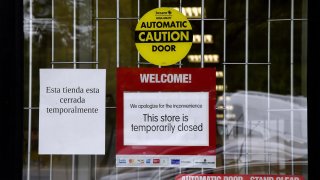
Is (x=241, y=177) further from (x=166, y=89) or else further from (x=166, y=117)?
(x=166, y=89)

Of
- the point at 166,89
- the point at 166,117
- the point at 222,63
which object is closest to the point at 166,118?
the point at 166,117

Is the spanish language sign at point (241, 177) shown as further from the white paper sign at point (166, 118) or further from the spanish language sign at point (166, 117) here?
the white paper sign at point (166, 118)

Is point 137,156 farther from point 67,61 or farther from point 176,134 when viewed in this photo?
point 67,61

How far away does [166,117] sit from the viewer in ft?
18.8

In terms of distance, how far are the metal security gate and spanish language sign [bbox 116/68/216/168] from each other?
2.6 inches

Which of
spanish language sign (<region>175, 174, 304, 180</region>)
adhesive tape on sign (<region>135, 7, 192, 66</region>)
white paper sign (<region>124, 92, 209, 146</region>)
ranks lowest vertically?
spanish language sign (<region>175, 174, 304, 180</region>)

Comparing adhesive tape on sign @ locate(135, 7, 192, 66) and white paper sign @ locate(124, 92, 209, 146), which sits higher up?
adhesive tape on sign @ locate(135, 7, 192, 66)

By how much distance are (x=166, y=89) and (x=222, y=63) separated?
498 mm

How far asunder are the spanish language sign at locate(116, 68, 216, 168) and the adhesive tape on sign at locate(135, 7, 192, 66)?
113 millimetres

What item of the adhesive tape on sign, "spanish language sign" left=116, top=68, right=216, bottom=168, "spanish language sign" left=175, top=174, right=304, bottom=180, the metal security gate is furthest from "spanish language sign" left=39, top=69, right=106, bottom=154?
"spanish language sign" left=175, top=174, right=304, bottom=180

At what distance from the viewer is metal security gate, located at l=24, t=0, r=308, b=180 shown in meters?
5.75

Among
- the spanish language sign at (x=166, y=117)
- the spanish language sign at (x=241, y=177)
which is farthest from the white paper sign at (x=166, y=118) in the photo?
the spanish language sign at (x=241, y=177)

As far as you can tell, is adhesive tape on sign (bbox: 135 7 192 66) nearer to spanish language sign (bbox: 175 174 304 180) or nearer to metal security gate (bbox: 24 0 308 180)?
metal security gate (bbox: 24 0 308 180)
